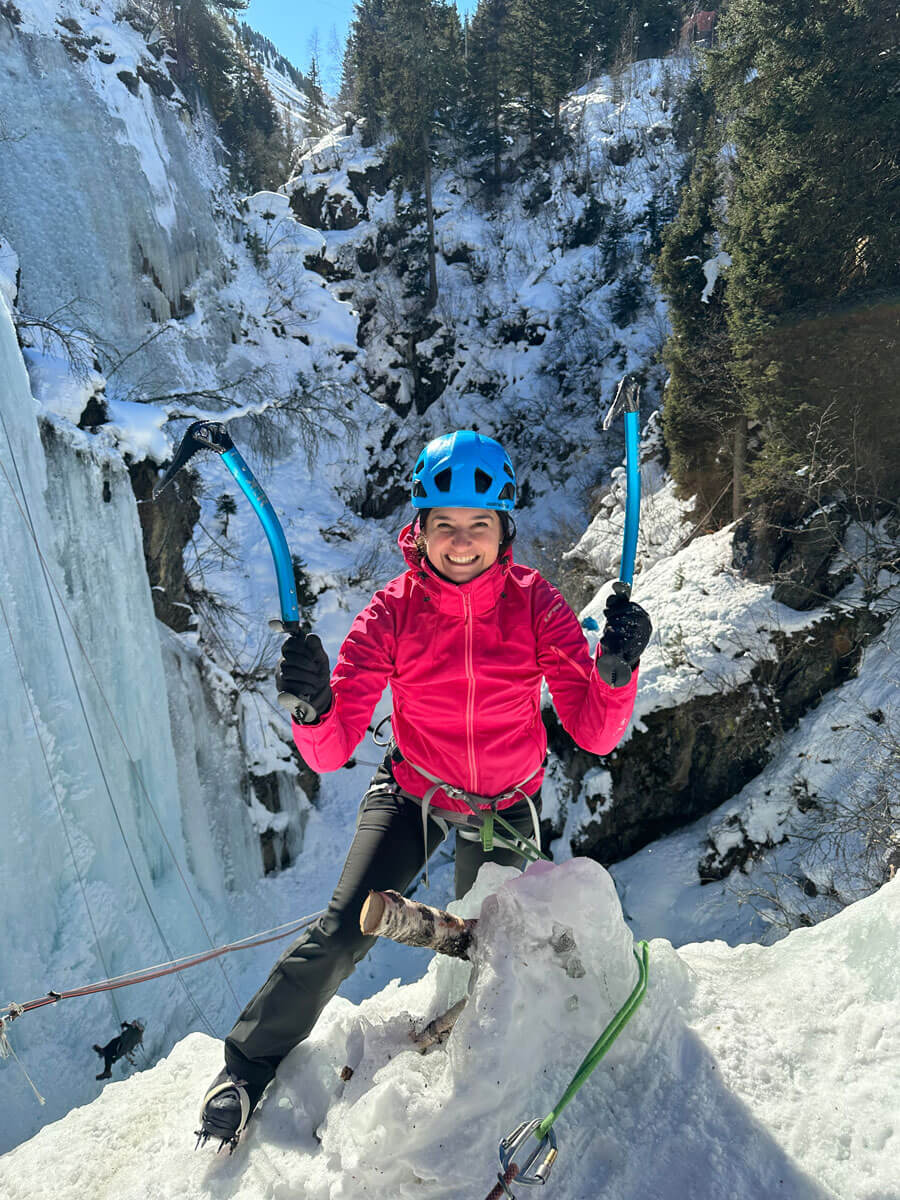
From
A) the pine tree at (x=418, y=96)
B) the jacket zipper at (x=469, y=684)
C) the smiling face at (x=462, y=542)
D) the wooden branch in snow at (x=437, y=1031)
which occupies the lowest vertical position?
the wooden branch in snow at (x=437, y=1031)

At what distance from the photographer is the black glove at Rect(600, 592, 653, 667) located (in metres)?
2.00

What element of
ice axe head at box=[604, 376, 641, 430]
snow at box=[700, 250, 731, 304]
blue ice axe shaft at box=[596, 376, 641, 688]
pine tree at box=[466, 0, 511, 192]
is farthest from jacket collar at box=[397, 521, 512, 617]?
pine tree at box=[466, 0, 511, 192]

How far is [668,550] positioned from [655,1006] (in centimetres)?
1044

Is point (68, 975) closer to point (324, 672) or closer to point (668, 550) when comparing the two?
point (324, 672)

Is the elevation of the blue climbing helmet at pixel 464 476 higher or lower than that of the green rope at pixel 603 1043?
higher

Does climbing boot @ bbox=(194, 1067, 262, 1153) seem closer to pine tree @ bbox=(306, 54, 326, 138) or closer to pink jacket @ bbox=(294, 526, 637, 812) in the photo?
pink jacket @ bbox=(294, 526, 637, 812)

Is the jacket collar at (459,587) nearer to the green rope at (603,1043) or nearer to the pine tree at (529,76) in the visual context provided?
the green rope at (603,1043)

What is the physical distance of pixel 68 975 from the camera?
19.6ft

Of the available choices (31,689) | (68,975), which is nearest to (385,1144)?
(31,689)

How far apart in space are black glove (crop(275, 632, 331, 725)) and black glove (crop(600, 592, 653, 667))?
33.6 inches

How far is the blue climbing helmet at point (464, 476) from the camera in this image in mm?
2234

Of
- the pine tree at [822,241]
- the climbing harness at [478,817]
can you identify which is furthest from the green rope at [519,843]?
the pine tree at [822,241]

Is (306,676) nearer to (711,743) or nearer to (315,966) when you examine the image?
(315,966)

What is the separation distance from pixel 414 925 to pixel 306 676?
75cm
